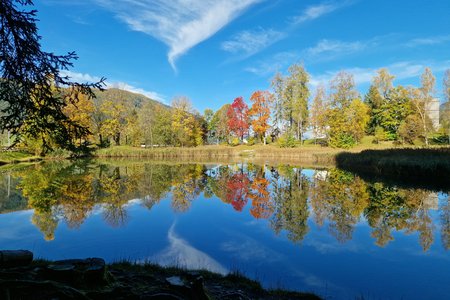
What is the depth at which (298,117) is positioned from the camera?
209ft

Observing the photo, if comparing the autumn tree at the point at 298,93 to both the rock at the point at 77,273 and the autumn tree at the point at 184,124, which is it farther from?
the rock at the point at 77,273

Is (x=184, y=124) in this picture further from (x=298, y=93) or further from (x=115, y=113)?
(x=298, y=93)

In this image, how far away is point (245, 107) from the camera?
71.8 m

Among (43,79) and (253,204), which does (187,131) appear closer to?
(253,204)

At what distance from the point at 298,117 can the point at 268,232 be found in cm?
5581

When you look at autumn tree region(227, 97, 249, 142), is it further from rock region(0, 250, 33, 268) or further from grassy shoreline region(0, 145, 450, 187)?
rock region(0, 250, 33, 268)

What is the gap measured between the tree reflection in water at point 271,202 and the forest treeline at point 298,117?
3284 centimetres

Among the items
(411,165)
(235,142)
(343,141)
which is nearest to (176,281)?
(411,165)

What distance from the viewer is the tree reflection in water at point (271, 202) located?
1128 centimetres

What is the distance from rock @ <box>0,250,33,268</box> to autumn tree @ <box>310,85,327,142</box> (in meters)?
58.2

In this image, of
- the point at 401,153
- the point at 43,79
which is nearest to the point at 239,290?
the point at 43,79

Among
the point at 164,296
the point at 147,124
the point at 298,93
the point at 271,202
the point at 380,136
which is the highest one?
the point at 298,93

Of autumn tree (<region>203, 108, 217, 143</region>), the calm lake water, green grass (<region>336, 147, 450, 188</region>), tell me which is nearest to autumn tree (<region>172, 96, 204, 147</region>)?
autumn tree (<region>203, 108, 217, 143</region>)

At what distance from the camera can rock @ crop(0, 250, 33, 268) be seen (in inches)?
203
